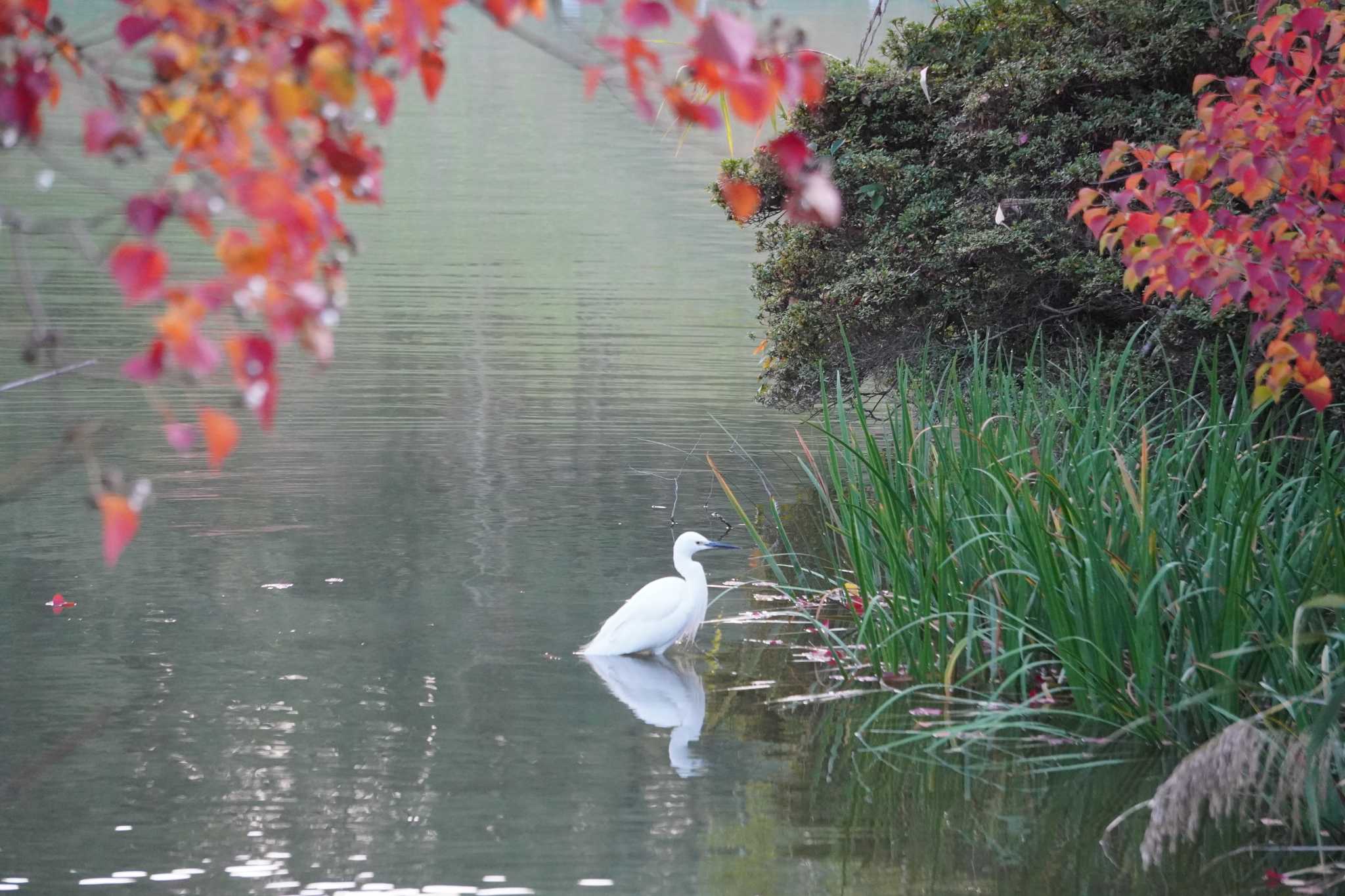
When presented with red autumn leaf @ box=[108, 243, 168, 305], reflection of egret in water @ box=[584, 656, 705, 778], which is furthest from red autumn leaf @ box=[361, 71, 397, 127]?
reflection of egret in water @ box=[584, 656, 705, 778]

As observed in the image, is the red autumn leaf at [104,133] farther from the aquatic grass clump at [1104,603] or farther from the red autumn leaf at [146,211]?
the aquatic grass clump at [1104,603]

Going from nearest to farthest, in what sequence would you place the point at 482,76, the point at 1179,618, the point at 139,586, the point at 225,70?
the point at 225,70
the point at 1179,618
the point at 139,586
the point at 482,76

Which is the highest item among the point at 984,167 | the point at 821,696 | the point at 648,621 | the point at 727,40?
the point at 984,167

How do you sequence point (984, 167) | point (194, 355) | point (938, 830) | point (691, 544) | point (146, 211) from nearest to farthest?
1. point (194, 355)
2. point (146, 211)
3. point (938, 830)
4. point (691, 544)
5. point (984, 167)

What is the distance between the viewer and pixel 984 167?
839 cm

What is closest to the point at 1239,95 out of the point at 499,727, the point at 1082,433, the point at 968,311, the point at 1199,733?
the point at 1082,433

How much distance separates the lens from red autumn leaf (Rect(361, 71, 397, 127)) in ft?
6.50

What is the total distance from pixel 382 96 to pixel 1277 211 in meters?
3.18

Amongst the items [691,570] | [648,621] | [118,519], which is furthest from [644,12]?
[691,570]

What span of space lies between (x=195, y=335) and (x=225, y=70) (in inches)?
13.7

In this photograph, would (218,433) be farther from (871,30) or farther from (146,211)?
(871,30)

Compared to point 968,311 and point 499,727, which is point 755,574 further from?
point 499,727

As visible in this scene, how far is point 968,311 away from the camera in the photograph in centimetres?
830

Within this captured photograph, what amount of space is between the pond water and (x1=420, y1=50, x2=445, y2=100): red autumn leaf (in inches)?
67.2
